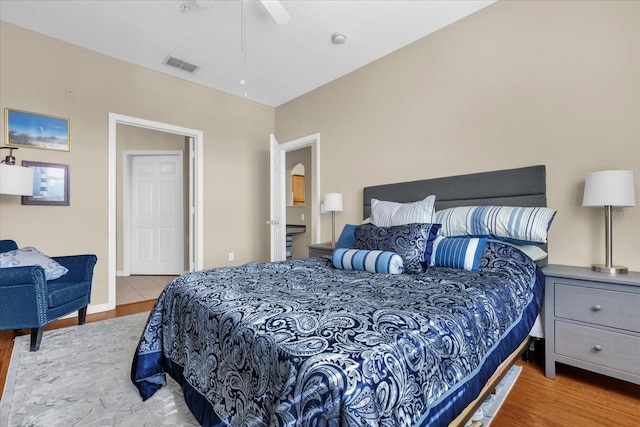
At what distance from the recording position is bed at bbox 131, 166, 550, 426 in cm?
74

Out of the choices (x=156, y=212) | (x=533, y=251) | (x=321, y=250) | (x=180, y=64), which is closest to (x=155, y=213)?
(x=156, y=212)

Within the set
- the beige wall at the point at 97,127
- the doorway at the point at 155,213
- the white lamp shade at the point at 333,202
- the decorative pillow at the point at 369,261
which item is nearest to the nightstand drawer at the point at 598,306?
the decorative pillow at the point at 369,261

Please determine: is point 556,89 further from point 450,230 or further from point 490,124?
point 450,230

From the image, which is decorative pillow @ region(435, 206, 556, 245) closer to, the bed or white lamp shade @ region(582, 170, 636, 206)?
the bed

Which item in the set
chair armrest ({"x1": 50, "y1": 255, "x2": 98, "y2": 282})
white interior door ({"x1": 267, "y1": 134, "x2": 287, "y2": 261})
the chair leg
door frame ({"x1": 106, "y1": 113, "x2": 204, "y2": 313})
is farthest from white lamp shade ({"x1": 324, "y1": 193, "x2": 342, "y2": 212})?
the chair leg

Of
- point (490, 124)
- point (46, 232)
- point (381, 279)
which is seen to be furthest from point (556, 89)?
point (46, 232)

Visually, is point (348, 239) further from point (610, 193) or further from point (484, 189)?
point (610, 193)

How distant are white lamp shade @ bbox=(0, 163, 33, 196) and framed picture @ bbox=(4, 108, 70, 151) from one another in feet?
1.90

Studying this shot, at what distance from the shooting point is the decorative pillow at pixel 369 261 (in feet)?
6.12

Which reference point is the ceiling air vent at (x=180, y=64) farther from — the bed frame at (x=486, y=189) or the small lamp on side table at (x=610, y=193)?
the small lamp on side table at (x=610, y=193)

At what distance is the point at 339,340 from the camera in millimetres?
850

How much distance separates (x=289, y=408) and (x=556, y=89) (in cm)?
275

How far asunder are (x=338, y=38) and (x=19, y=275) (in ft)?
10.9

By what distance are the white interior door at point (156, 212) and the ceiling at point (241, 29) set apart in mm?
2024
